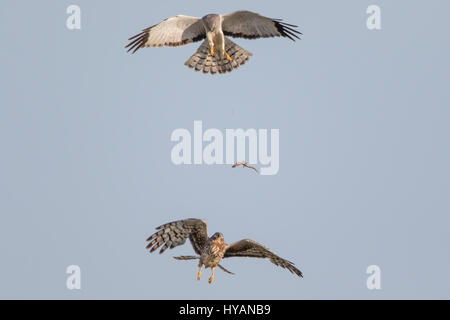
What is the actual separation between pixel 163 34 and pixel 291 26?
2.20m

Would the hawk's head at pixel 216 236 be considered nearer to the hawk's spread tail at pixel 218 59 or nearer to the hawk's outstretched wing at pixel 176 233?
the hawk's outstretched wing at pixel 176 233

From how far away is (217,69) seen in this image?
52.2ft

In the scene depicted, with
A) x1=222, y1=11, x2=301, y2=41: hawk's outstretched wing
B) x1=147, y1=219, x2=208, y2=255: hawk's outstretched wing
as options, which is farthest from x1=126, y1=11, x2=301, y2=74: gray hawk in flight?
x1=147, y1=219, x2=208, y2=255: hawk's outstretched wing

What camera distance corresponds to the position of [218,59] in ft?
51.8

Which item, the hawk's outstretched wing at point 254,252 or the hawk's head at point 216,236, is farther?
the hawk's outstretched wing at point 254,252

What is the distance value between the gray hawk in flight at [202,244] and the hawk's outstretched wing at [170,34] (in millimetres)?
A: 4058

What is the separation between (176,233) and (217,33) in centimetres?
414

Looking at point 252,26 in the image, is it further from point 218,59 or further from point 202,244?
point 202,244

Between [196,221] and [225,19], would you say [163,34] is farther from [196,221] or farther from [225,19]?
[196,221]

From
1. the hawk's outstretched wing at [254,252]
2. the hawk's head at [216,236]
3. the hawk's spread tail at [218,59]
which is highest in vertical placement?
the hawk's spread tail at [218,59]

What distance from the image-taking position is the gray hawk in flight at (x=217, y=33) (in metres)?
15.1

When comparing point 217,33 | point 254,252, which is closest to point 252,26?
point 217,33

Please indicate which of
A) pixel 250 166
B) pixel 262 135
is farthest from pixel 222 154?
pixel 250 166

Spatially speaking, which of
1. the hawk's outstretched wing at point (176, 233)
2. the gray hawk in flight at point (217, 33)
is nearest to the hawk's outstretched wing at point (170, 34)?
the gray hawk in flight at point (217, 33)
